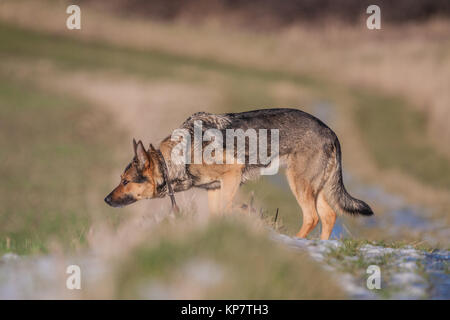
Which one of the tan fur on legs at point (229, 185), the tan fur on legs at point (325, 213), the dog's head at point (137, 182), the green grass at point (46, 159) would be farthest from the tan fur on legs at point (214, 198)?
the green grass at point (46, 159)

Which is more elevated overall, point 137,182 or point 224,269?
point 137,182

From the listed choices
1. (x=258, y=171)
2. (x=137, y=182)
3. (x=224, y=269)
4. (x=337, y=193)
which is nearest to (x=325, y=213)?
(x=337, y=193)

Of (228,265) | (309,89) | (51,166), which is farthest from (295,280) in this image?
(309,89)

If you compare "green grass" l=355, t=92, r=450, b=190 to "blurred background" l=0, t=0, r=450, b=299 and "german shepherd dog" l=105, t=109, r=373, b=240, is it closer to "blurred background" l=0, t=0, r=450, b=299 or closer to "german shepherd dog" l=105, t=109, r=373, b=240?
"blurred background" l=0, t=0, r=450, b=299

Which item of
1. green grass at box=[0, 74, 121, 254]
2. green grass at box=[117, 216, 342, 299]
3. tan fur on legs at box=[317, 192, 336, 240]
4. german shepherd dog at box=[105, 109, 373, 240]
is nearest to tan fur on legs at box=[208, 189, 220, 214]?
german shepherd dog at box=[105, 109, 373, 240]

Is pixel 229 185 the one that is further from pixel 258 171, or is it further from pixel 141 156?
pixel 141 156

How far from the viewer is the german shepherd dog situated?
670 centimetres

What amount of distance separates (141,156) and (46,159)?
12.1 metres

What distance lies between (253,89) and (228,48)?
8773 mm

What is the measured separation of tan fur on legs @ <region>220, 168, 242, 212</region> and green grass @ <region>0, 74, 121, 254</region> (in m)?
4.60

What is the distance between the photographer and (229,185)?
6805mm

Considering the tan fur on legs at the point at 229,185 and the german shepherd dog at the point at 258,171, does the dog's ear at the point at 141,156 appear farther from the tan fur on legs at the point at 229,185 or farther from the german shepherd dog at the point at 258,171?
the tan fur on legs at the point at 229,185
